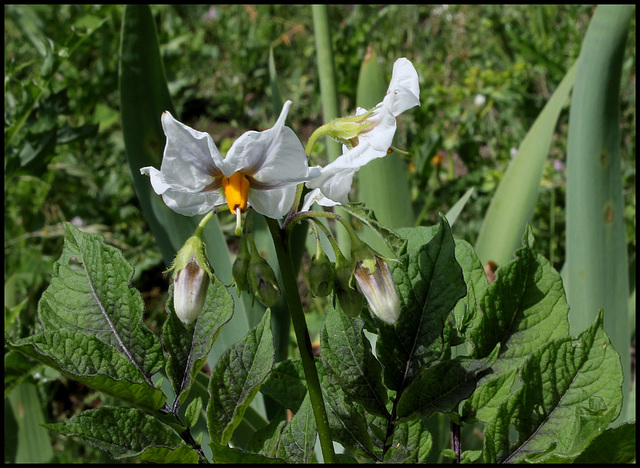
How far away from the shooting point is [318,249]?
1.69 feet

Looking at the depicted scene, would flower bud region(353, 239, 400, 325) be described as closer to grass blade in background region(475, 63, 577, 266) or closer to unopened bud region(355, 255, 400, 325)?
unopened bud region(355, 255, 400, 325)

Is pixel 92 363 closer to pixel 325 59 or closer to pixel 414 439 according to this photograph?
pixel 414 439

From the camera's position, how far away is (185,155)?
461 mm

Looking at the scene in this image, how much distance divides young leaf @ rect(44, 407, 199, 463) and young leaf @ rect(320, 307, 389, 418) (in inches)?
5.5

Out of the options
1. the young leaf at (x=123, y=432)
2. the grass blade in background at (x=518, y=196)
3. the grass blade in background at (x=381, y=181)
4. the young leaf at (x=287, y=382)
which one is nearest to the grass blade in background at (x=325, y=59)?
the grass blade in background at (x=381, y=181)

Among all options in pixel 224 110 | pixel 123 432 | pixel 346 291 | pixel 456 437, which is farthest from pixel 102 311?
pixel 224 110

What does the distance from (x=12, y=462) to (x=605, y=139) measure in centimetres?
118

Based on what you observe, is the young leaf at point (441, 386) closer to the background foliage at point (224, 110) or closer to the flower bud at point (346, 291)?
the flower bud at point (346, 291)

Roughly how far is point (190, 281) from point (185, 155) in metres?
0.10

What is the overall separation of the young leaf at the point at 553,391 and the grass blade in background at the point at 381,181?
1.73ft

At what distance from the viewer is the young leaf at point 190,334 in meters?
0.56

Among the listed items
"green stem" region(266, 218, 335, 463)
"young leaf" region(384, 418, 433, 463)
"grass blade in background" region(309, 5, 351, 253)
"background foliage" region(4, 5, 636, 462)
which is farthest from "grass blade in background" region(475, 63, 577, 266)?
"green stem" region(266, 218, 335, 463)

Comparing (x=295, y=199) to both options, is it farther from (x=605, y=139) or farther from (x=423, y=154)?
(x=423, y=154)

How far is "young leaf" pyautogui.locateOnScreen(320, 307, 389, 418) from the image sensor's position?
0.55 m
